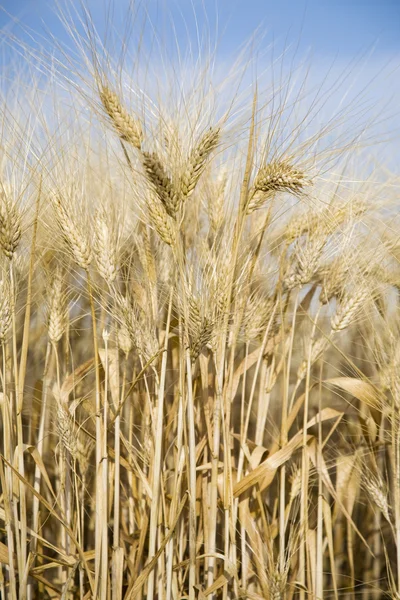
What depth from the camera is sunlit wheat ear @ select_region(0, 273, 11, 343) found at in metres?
1.12

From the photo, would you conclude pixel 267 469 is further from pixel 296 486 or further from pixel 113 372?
pixel 113 372

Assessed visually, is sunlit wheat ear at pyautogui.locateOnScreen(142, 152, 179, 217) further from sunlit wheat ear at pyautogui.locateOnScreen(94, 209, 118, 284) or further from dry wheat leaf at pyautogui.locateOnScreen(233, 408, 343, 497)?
dry wheat leaf at pyautogui.locateOnScreen(233, 408, 343, 497)

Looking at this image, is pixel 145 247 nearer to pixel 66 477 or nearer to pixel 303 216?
pixel 303 216

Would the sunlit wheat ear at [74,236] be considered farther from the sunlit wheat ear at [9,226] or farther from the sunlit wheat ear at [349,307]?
the sunlit wheat ear at [349,307]

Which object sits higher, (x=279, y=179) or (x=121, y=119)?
(x=121, y=119)

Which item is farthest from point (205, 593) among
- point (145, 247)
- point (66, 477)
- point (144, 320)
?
point (145, 247)

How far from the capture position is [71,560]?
1227mm

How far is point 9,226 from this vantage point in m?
1.10

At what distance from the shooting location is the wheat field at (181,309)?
108 cm

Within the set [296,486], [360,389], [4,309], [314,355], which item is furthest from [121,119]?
[296,486]

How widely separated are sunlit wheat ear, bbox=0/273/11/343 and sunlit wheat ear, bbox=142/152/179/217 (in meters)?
0.38

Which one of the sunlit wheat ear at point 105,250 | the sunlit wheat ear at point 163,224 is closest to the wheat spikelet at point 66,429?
the sunlit wheat ear at point 105,250

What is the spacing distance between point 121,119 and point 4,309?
44 cm

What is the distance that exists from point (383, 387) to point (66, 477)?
806 mm
